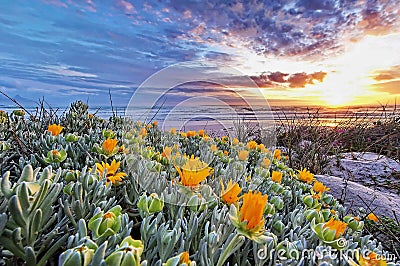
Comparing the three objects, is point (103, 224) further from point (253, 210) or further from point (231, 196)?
point (231, 196)

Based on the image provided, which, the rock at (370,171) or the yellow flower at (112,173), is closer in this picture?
the yellow flower at (112,173)

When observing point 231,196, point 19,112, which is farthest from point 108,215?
point 19,112

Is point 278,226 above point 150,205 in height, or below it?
below

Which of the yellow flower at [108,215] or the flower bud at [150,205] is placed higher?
the yellow flower at [108,215]

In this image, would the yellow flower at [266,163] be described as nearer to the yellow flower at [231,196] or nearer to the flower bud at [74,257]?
the yellow flower at [231,196]

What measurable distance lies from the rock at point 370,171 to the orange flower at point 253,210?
3277 millimetres

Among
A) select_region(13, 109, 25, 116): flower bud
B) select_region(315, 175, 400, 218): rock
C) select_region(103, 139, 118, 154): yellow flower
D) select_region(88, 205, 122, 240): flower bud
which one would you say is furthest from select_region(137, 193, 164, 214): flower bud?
select_region(13, 109, 25, 116): flower bud

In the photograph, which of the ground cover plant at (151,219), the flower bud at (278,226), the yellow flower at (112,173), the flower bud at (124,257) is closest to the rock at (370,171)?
the ground cover plant at (151,219)

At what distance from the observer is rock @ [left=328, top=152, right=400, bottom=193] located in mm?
3906

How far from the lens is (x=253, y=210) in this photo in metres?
0.87

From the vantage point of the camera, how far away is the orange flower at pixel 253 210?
0.86 metres

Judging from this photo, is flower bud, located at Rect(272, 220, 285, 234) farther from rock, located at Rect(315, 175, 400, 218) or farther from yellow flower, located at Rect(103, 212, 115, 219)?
rock, located at Rect(315, 175, 400, 218)

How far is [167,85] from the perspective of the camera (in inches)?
73.7

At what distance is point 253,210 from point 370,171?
3.98 meters
